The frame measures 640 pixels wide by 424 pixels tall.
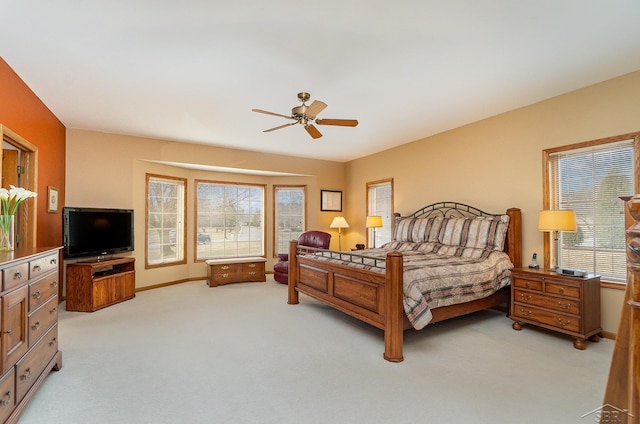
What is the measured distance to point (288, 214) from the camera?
23.3ft

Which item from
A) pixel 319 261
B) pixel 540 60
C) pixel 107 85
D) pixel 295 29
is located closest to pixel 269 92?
pixel 295 29

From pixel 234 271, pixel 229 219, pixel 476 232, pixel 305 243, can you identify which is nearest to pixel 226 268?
pixel 234 271

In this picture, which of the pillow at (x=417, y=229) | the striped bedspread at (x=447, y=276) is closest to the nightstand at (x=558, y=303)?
the striped bedspread at (x=447, y=276)

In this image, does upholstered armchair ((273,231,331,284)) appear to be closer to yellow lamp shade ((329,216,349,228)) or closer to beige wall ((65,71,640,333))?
yellow lamp shade ((329,216,349,228))

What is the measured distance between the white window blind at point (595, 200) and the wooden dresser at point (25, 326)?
5.09 metres

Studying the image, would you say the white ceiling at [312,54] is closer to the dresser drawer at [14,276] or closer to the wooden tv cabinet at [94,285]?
the dresser drawer at [14,276]

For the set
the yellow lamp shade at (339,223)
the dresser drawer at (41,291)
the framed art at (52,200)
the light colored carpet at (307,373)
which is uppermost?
the framed art at (52,200)

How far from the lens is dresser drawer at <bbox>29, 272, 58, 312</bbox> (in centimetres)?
206

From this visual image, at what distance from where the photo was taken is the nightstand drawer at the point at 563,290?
298cm

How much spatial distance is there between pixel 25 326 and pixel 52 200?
2947 millimetres

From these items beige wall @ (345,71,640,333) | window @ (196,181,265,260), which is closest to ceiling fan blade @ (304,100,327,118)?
beige wall @ (345,71,640,333)

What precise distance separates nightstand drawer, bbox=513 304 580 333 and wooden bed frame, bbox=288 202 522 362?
0.32m

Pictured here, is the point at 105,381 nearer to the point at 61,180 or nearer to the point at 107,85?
the point at 107,85

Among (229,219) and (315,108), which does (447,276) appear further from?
(229,219)
